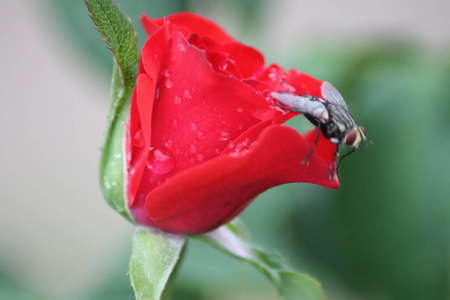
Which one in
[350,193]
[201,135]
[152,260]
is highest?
[201,135]

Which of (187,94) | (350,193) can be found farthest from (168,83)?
(350,193)

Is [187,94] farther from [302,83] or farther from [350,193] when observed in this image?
[350,193]

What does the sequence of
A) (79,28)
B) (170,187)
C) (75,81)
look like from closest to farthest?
(170,187) → (79,28) → (75,81)

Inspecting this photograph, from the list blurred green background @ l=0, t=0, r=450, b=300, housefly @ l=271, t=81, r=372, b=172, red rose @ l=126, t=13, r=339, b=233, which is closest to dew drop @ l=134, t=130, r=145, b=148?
red rose @ l=126, t=13, r=339, b=233

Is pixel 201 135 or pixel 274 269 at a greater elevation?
pixel 201 135

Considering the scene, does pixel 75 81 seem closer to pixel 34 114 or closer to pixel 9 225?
pixel 34 114

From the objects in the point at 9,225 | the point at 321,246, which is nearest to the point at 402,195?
the point at 321,246
